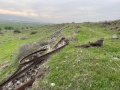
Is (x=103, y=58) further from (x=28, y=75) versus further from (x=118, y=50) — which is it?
(x=28, y=75)

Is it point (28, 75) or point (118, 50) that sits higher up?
point (118, 50)

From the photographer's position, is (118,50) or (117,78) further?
(118,50)

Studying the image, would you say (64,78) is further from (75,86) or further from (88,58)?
(88,58)

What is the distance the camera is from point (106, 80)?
31.0ft

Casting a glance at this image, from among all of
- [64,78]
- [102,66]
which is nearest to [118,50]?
[102,66]

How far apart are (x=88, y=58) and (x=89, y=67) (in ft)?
3.92

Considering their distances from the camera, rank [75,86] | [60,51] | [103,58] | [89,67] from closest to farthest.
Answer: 1. [75,86]
2. [89,67]
3. [103,58]
4. [60,51]

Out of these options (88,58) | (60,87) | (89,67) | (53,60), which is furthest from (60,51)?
(60,87)

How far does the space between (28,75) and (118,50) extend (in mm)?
6742

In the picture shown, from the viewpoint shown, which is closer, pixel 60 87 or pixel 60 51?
pixel 60 87

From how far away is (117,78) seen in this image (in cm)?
955

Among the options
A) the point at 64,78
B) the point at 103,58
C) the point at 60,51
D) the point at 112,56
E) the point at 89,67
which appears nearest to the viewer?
the point at 64,78

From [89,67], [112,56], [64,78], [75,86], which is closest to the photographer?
[75,86]

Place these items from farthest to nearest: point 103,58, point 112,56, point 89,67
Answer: point 112,56, point 103,58, point 89,67
